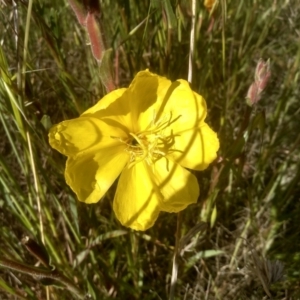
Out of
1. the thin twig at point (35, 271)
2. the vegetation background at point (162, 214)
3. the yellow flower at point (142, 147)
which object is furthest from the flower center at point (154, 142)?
the thin twig at point (35, 271)

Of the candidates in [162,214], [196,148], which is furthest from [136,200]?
[162,214]

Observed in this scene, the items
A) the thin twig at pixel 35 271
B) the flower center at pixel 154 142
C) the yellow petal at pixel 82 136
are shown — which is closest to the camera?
the thin twig at pixel 35 271

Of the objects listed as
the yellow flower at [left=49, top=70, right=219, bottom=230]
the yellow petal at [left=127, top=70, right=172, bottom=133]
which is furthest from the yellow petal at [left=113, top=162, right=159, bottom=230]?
the yellow petal at [left=127, top=70, right=172, bottom=133]

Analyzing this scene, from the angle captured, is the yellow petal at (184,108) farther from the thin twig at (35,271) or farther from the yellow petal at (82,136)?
the thin twig at (35,271)

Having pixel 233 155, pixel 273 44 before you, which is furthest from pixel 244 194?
pixel 273 44

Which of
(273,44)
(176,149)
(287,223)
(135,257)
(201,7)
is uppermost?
(201,7)

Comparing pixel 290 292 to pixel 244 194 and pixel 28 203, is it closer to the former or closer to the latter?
pixel 244 194

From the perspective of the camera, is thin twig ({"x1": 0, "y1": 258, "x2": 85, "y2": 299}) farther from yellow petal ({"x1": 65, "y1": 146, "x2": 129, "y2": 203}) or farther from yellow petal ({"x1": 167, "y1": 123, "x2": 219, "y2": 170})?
yellow petal ({"x1": 167, "y1": 123, "x2": 219, "y2": 170})
